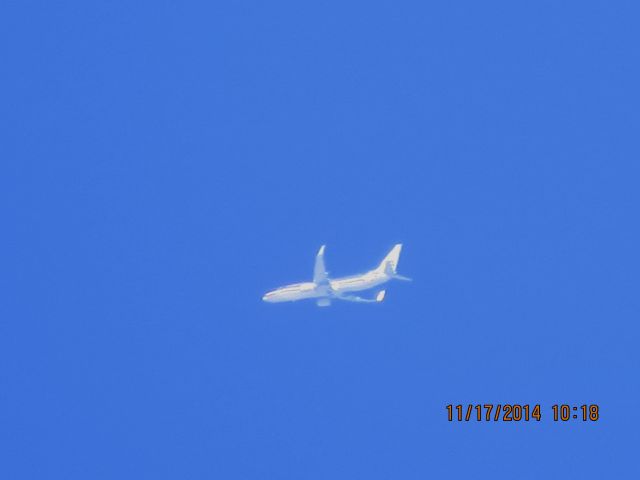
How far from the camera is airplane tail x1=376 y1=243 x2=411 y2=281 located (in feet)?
236

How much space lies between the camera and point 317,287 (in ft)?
229

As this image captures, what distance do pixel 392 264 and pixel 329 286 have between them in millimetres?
5667

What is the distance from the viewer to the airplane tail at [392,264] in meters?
72.1

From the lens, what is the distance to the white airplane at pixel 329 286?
6944cm

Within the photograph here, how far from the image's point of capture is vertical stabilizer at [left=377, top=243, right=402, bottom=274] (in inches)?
2847

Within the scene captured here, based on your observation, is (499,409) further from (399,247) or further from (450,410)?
(399,247)

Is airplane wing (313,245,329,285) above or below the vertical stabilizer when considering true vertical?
below

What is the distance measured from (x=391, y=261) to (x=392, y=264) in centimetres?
77

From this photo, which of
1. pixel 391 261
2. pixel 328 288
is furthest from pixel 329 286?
pixel 391 261

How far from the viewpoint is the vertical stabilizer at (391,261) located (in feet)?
237

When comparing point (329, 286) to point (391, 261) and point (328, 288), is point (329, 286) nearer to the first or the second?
point (328, 288)

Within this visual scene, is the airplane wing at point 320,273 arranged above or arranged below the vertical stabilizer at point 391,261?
below

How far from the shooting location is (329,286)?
69812mm

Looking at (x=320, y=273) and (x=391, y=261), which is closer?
(x=320, y=273)
